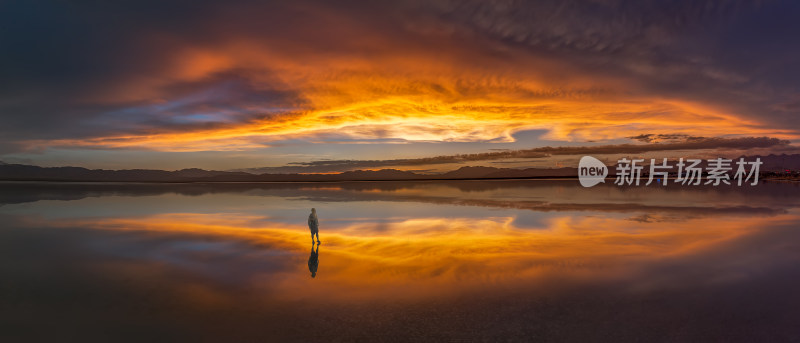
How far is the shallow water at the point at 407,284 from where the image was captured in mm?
9227

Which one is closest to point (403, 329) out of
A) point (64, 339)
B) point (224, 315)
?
point (224, 315)

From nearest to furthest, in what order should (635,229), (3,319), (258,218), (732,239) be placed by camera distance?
(3,319) < (732,239) < (635,229) < (258,218)

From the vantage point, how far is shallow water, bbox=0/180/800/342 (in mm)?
9227

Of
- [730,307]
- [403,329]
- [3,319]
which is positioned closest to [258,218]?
[3,319]

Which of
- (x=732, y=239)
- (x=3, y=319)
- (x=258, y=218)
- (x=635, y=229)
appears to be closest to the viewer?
(x=3, y=319)

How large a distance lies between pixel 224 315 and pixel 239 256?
7034mm

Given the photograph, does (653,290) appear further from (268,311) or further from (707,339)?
(268,311)

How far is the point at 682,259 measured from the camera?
52.1 feet

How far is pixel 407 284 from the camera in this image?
12578mm

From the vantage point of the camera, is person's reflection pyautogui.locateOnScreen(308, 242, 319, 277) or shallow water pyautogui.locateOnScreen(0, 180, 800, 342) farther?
person's reflection pyautogui.locateOnScreen(308, 242, 319, 277)

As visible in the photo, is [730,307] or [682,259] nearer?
[730,307]

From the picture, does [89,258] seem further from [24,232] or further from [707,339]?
[707,339]

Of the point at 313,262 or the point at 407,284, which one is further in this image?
the point at 313,262

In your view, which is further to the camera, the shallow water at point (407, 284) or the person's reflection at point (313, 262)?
the person's reflection at point (313, 262)
